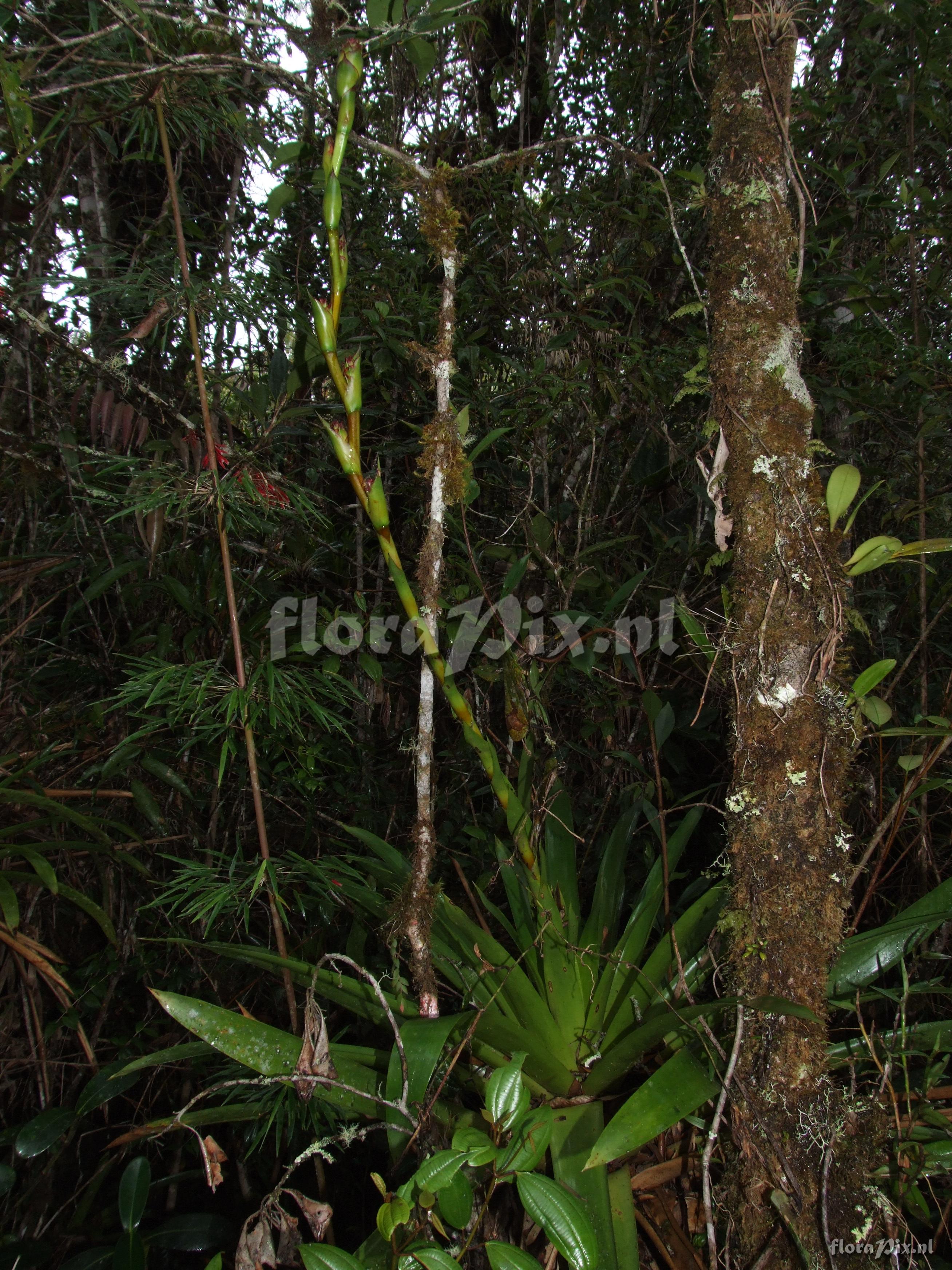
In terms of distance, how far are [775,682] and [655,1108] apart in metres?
0.43

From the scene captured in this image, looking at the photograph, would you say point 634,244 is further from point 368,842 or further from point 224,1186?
point 224,1186

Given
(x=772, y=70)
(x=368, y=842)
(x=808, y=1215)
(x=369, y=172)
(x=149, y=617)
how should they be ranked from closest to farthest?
(x=808, y=1215) → (x=772, y=70) → (x=368, y=842) → (x=149, y=617) → (x=369, y=172)

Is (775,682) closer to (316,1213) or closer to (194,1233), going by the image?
(316,1213)

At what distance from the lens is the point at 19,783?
1.25 m

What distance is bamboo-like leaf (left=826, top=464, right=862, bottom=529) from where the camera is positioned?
2.56ft

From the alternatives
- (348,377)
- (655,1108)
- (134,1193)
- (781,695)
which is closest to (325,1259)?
(655,1108)

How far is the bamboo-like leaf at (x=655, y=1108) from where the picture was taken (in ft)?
2.18

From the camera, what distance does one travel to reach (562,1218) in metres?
0.59

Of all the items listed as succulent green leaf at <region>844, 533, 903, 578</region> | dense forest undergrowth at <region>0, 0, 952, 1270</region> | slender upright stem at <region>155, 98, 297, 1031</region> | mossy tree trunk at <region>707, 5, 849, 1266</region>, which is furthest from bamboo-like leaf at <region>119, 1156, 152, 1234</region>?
succulent green leaf at <region>844, 533, 903, 578</region>

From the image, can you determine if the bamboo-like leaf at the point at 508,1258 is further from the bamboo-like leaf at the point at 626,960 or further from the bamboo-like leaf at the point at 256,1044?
the bamboo-like leaf at the point at 626,960

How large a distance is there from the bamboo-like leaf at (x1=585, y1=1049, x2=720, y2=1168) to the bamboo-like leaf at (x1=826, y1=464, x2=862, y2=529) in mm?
584

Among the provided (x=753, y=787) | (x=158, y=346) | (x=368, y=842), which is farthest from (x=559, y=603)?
(x=158, y=346)

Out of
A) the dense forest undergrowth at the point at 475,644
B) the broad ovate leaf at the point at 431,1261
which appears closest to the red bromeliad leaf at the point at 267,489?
the dense forest undergrowth at the point at 475,644

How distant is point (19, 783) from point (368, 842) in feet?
2.12
